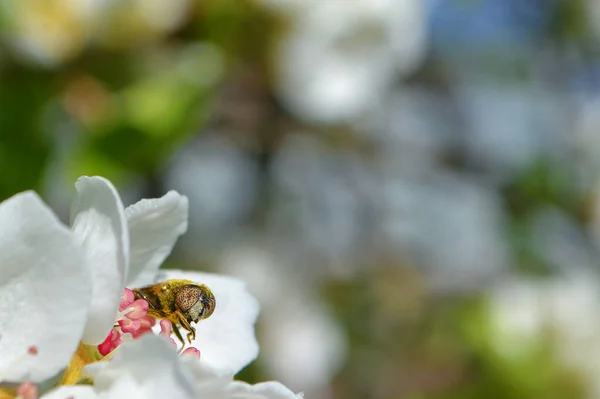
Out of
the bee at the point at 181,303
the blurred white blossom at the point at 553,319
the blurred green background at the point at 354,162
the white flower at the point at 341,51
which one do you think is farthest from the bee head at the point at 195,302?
the blurred white blossom at the point at 553,319

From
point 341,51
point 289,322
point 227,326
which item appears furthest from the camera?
point 289,322

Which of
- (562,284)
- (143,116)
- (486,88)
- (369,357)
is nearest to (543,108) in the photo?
(486,88)

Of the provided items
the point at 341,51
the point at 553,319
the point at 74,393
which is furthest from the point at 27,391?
the point at 553,319

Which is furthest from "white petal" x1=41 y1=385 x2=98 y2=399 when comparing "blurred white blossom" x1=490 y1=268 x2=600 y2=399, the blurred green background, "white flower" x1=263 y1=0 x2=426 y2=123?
"blurred white blossom" x1=490 y1=268 x2=600 y2=399

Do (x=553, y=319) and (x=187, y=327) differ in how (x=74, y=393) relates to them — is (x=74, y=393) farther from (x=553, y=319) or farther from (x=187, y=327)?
(x=553, y=319)

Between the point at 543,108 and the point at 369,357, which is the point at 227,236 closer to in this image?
the point at 369,357

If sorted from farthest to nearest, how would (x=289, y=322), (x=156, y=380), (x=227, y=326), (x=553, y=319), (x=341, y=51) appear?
(x=289, y=322)
(x=553, y=319)
(x=341, y=51)
(x=227, y=326)
(x=156, y=380)

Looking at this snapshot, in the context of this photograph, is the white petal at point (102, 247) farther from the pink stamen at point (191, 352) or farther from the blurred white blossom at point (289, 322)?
the blurred white blossom at point (289, 322)
